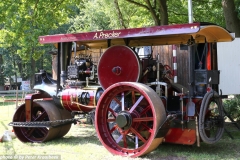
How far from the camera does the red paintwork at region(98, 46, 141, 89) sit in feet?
20.4

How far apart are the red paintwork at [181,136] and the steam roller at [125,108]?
343 mm

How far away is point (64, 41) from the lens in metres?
6.93

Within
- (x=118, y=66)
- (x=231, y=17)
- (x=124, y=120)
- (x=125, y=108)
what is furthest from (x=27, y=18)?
(x=124, y=120)

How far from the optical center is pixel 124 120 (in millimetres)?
5691

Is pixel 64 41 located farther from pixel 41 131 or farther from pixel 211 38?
pixel 211 38

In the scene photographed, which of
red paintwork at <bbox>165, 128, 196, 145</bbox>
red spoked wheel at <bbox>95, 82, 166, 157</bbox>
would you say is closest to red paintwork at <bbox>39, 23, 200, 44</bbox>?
red spoked wheel at <bbox>95, 82, 166, 157</bbox>

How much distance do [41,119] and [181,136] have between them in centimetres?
315

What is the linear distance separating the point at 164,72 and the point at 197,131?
157 cm

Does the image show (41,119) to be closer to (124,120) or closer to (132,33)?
(124,120)

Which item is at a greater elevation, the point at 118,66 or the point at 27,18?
the point at 27,18

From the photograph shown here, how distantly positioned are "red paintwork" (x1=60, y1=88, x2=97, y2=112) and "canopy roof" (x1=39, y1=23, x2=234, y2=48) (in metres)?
1.01

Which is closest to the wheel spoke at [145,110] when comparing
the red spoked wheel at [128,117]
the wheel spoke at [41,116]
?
the red spoked wheel at [128,117]

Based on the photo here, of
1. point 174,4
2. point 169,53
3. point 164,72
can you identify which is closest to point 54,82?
point 164,72

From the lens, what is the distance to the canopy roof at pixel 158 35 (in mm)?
5551
